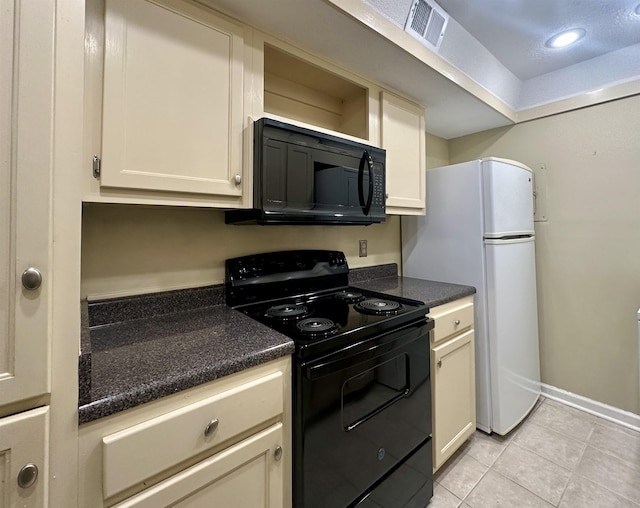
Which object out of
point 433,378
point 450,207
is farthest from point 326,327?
point 450,207

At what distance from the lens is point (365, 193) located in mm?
1554

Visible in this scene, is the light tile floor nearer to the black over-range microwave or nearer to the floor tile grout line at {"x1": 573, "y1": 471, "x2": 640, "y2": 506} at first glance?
the floor tile grout line at {"x1": 573, "y1": 471, "x2": 640, "y2": 506}

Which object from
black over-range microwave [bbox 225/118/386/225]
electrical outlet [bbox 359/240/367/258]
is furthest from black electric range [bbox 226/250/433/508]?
electrical outlet [bbox 359/240/367/258]

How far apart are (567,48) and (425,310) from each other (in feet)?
6.31

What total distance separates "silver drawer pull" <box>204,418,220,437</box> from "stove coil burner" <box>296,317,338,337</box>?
0.37 m

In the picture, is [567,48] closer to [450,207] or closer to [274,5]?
[450,207]

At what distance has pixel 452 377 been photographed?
5.26 feet

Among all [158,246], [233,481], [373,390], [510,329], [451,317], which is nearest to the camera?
[233,481]

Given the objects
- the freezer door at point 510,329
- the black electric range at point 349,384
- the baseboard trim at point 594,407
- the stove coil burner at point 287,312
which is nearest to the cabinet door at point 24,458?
the black electric range at point 349,384

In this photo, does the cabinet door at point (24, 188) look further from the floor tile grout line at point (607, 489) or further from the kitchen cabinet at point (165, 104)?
the floor tile grout line at point (607, 489)

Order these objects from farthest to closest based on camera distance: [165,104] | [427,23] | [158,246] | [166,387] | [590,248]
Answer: [590,248], [427,23], [158,246], [165,104], [166,387]

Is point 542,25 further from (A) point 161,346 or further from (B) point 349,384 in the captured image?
(A) point 161,346

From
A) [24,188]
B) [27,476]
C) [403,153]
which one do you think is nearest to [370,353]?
[27,476]

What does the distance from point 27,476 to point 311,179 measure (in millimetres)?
1192
